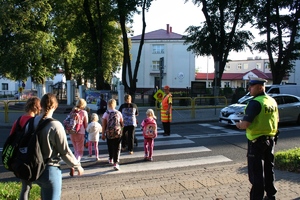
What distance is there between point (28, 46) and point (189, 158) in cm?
2203

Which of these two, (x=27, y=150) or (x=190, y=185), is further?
(x=190, y=185)

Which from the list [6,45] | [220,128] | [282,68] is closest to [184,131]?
[220,128]

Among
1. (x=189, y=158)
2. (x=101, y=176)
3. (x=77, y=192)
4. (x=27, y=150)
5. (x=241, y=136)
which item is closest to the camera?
(x=27, y=150)

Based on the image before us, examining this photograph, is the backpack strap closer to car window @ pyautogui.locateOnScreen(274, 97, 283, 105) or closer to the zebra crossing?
the zebra crossing

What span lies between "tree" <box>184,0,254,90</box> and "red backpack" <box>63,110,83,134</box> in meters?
20.3

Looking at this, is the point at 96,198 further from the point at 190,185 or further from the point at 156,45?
the point at 156,45

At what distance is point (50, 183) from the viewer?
10.4 feet

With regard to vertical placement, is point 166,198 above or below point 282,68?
below

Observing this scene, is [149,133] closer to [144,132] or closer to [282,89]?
[144,132]

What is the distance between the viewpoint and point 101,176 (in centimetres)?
626

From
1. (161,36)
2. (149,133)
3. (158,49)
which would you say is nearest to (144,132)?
(149,133)

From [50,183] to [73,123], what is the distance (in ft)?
11.9

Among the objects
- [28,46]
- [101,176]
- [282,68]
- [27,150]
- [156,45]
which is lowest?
[101,176]

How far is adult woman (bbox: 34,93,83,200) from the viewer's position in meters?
3.09
